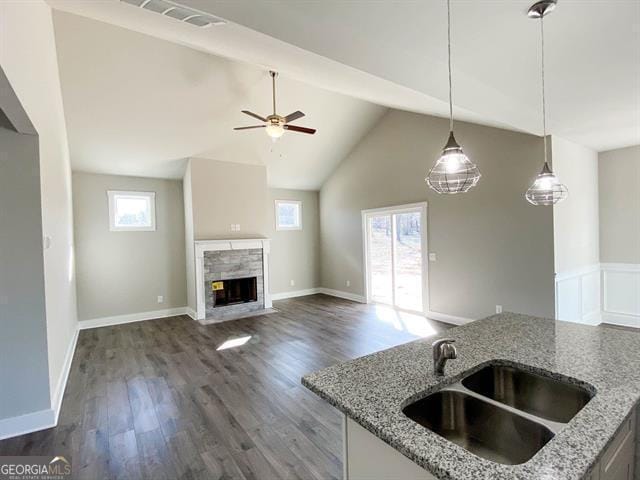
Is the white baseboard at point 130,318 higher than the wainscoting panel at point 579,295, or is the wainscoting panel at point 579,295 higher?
the wainscoting panel at point 579,295

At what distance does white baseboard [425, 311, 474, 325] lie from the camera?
16.6 feet

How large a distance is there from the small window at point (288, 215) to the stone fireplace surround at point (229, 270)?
52.4 inches

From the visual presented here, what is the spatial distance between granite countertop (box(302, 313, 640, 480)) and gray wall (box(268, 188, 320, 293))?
19.7 feet

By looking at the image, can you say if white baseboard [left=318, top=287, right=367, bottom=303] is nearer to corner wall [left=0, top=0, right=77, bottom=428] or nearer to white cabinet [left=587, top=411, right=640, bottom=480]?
corner wall [left=0, top=0, right=77, bottom=428]

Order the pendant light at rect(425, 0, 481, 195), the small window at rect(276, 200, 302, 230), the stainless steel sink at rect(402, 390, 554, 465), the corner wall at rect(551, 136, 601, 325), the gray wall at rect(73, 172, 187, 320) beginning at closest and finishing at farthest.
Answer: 1. the stainless steel sink at rect(402, 390, 554, 465)
2. the pendant light at rect(425, 0, 481, 195)
3. the corner wall at rect(551, 136, 601, 325)
4. the gray wall at rect(73, 172, 187, 320)
5. the small window at rect(276, 200, 302, 230)

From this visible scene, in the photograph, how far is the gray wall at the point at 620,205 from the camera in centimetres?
466

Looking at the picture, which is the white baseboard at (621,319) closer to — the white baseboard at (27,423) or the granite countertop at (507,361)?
the granite countertop at (507,361)

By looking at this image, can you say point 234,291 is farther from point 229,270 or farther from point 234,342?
point 234,342

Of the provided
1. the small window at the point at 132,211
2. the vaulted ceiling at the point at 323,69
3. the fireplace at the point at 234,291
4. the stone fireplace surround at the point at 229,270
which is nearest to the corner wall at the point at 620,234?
the vaulted ceiling at the point at 323,69

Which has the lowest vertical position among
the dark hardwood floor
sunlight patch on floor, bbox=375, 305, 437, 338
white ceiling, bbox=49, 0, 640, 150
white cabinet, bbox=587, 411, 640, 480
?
the dark hardwood floor

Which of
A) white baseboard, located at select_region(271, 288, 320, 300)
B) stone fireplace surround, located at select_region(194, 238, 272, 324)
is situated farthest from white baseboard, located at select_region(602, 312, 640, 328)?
stone fireplace surround, located at select_region(194, 238, 272, 324)

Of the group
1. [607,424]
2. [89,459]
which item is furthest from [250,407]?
[607,424]

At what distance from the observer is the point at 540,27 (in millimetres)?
2072

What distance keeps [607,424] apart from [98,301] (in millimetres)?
6803
